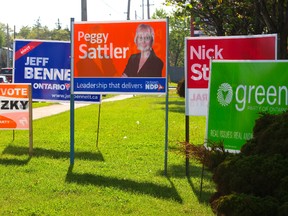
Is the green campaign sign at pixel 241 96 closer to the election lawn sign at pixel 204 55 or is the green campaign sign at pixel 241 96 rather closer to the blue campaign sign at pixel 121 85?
the election lawn sign at pixel 204 55

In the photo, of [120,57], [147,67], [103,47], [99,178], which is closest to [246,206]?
[99,178]

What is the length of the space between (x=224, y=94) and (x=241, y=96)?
0.20 m

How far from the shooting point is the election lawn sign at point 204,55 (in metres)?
6.81

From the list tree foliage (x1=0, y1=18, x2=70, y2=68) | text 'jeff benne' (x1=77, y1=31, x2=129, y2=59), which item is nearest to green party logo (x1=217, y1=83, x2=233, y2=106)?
text 'jeff benne' (x1=77, y1=31, x2=129, y2=59)

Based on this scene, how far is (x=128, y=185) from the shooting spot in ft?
21.6

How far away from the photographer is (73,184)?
6.55 metres

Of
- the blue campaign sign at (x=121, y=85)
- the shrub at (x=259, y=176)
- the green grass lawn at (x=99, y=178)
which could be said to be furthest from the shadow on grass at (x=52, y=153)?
the shrub at (x=259, y=176)

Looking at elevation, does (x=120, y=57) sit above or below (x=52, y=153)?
above

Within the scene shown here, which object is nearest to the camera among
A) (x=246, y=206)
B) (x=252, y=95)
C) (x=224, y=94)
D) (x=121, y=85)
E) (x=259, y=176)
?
(x=246, y=206)

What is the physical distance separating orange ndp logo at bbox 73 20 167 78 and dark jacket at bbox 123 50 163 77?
0.06 metres

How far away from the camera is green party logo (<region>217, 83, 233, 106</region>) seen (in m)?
5.56

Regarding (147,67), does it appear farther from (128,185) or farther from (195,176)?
(128,185)

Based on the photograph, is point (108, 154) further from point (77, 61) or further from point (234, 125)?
point (234, 125)

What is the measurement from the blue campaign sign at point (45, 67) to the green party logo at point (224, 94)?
540 cm
